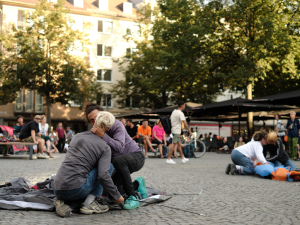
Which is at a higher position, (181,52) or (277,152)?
(181,52)

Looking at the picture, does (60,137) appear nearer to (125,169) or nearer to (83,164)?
(125,169)

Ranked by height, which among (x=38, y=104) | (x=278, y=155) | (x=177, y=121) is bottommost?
(x=278, y=155)

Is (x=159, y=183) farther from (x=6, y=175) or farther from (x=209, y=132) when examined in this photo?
(x=209, y=132)

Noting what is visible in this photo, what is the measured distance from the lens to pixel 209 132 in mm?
30719

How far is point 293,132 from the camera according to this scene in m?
15.5

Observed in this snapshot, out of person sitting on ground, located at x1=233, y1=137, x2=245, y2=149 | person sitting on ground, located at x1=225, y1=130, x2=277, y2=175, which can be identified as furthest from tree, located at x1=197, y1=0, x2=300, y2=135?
person sitting on ground, located at x1=225, y1=130, x2=277, y2=175

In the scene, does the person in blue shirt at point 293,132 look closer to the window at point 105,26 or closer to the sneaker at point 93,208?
the sneaker at point 93,208

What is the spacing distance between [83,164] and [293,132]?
12.7m

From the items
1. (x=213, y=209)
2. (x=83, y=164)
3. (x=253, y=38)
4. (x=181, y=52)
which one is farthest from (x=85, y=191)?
(x=253, y=38)

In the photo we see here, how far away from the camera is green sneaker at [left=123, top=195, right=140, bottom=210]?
5027 mm

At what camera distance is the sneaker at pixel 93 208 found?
4.68m

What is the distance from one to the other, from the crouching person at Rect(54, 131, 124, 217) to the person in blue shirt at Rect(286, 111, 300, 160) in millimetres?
12321

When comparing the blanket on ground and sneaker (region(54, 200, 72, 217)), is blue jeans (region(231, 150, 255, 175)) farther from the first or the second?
sneaker (region(54, 200, 72, 217))

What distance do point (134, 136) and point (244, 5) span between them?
13.5m
